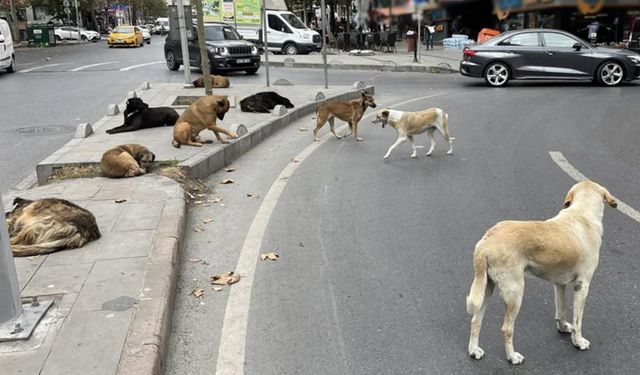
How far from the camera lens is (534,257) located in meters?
3.12

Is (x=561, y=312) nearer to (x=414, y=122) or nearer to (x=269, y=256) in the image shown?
(x=269, y=256)

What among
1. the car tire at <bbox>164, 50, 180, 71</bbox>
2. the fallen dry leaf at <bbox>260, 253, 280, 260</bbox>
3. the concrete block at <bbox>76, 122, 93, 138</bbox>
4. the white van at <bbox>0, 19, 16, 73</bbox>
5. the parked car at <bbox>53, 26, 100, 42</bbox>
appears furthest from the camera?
the parked car at <bbox>53, 26, 100, 42</bbox>

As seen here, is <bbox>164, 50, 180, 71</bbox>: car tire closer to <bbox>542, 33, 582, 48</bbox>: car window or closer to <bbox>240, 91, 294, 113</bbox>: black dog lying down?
<bbox>240, 91, 294, 113</bbox>: black dog lying down

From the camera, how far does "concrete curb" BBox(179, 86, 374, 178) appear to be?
7.40m

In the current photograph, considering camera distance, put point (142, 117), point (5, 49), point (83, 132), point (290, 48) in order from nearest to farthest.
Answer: point (83, 132) < point (142, 117) < point (5, 49) < point (290, 48)

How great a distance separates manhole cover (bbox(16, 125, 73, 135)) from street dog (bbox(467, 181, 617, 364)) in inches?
380

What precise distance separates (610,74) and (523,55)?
244 centimetres

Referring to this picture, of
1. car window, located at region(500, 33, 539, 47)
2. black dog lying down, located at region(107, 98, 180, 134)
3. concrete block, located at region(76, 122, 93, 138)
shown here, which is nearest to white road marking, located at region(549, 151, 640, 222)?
black dog lying down, located at region(107, 98, 180, 134)

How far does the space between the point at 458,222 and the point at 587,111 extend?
313 inches

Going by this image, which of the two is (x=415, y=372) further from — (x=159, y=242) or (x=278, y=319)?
(x=159, y=242)

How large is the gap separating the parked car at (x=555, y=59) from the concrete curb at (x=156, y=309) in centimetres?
1275

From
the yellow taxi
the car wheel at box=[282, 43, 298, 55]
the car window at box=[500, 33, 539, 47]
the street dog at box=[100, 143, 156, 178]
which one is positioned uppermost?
the yellow taxi

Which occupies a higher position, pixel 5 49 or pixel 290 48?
pixel 5 49

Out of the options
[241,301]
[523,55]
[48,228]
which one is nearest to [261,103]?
[48,228]
